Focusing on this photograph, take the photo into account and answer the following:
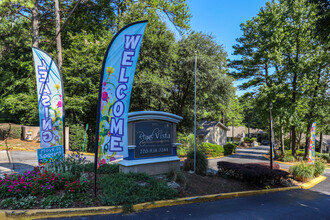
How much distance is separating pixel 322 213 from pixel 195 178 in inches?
169

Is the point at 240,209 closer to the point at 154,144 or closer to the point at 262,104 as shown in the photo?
the point at 154,144

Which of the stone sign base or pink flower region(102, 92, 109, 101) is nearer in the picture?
pink flower region(102, 92, 109, 101)

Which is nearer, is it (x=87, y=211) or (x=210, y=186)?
(x=87, y=211)

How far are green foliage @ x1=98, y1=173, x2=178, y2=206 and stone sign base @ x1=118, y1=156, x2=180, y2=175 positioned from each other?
2.00 ft

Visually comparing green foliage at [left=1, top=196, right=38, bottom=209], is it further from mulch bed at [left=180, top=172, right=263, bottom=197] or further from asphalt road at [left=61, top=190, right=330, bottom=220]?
mulch bed at [left=180, top=172, right=263, bottom=197]

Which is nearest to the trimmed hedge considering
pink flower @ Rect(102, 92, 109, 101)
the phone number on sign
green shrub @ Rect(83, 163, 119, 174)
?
the phone number on sign

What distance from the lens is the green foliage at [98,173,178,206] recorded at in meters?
5.68

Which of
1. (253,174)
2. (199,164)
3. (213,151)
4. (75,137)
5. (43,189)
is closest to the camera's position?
(43,189)

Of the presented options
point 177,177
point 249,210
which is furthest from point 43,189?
point 249,210

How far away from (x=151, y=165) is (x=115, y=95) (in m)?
3.60

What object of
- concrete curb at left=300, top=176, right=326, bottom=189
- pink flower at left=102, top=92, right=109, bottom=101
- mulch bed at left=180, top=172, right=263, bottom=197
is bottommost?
concrete curb at left=300, top=176, right=326, bottom=189

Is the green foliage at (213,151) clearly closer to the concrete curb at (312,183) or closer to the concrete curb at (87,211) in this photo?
the concrete curb at (312,183)

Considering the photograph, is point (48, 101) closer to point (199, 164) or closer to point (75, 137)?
point (199, 164)

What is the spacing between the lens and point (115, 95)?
6.13 metres
